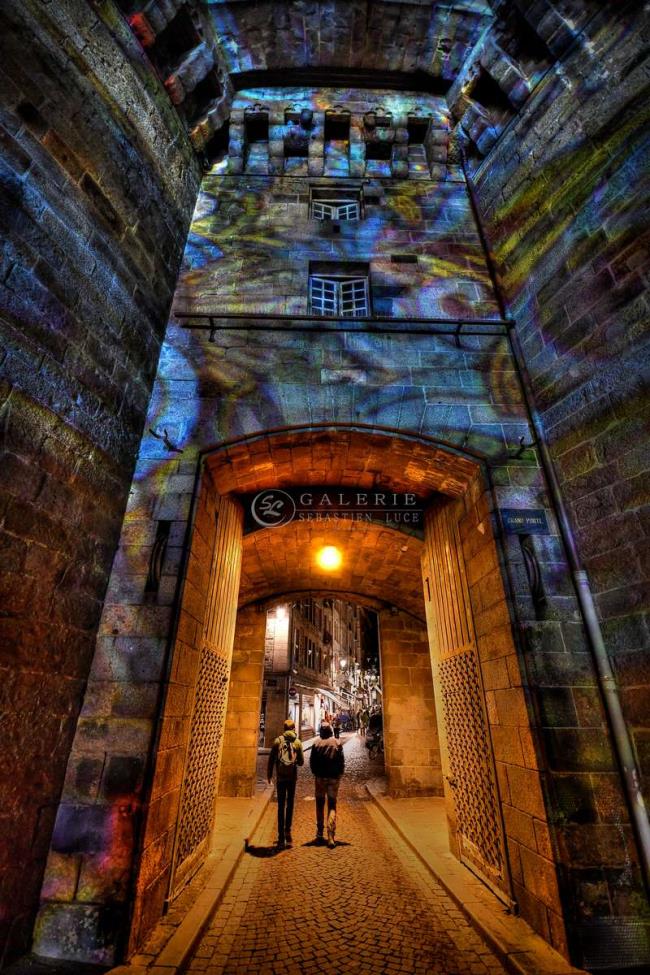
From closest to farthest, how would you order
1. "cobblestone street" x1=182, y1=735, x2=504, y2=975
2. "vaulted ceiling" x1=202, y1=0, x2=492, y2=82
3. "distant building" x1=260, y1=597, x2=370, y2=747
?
"cobblestone street" x1=182, y1=735, x2=504, y2=975 → "vaulted ceiling" x1=202, y1=0, x2=492, y2=82 → "distant building" x1=260, y1=597, x2=370, y2=747

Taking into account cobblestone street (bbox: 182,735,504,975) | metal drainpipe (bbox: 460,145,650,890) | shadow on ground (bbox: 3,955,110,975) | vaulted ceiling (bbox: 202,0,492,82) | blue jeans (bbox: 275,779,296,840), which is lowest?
cobblestone street (bbox: 182,735,504,975)

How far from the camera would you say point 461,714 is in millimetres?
5508

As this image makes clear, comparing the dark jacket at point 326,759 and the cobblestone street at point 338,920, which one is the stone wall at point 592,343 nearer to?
the cobblestone street at point 338,920

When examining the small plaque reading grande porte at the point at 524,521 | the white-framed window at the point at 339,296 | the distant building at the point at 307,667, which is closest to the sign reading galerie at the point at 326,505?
the small plaque reading grande porte at the point at 524,521

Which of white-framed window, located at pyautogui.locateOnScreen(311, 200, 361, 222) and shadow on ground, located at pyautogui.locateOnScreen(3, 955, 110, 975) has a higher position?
white-framed window, located at pyautogui.locateOnScreen(311, 200, 361, 222)

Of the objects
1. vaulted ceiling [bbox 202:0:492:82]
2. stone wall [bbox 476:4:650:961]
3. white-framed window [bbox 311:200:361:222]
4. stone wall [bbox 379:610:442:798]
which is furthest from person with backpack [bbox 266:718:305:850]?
vaulted ceiling [bbox 202:0:492:82]

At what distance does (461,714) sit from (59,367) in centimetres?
625

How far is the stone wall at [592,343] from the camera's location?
3.63 meters

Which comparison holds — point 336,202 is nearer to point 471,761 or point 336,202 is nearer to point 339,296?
point 339,296

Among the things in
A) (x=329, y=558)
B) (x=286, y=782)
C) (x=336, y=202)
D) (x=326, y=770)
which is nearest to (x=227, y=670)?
(x=286, y=782)

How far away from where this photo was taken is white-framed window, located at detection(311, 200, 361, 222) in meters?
7.72

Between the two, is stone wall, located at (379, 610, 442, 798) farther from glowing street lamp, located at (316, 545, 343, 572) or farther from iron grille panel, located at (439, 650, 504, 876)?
iron grille panel, located at (439, 650, 504, 876)

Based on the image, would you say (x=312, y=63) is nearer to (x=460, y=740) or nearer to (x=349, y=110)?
(x=349, y=110)

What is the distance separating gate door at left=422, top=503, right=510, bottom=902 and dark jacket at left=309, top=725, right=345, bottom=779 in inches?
64.9
